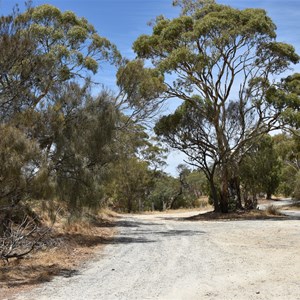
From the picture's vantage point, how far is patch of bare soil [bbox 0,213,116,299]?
30.0 feet

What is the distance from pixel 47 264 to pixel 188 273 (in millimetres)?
3842

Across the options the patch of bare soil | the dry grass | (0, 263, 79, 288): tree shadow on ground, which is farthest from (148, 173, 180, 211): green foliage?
(0, 263, 79, 288): tree shadow on ground

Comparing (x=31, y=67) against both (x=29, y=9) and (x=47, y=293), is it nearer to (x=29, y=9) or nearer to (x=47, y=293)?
(x=29, y=9)

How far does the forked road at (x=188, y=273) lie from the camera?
25.8ft

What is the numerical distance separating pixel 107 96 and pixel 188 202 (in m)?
47.5

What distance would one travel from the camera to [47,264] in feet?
37.4

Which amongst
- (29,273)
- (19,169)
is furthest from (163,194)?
(29,273)

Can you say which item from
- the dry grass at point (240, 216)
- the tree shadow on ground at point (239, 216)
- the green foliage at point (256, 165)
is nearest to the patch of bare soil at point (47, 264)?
the tree shadow on ground at point (239, 216)

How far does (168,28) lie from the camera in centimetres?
2880

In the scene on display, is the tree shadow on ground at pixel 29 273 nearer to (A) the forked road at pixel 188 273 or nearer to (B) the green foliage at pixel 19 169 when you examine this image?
(A) the forked road at pixel 188 273

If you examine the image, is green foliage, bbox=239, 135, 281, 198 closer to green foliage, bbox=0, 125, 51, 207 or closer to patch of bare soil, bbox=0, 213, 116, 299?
patch of bare soil, bbox=0, 213, 116, 299

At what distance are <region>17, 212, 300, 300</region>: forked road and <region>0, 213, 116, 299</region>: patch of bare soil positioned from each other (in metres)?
0.39

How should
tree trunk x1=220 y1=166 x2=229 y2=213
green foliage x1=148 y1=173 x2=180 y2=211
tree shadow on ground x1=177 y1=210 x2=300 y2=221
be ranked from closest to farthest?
tree shadow on ground x1=177 y1=210 x2=300 y2=221 → tree trunk x1=220 y1=166 x2=229 y2=213 → green foliage x1=148 y1=173 x2=180 y2=211

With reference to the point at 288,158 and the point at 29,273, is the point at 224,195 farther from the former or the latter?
the point at 288,158
